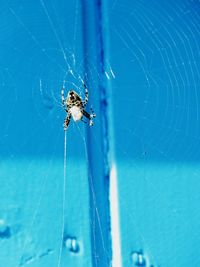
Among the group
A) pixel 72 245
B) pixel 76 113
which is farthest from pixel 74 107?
pixel 72 245

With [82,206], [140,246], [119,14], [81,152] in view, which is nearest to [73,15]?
[119,14]

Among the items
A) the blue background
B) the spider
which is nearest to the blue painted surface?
the blue background

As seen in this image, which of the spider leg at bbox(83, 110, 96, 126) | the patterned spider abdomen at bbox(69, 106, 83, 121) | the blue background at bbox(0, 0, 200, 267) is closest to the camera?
the blue background at bbox(0, 0, 200, 267)

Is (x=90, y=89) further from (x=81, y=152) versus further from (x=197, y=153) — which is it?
(x=197, y=153)

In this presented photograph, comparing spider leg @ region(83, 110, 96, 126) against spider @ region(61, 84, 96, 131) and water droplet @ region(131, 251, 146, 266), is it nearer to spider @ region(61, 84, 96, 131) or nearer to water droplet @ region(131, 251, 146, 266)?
spider @ region(61, 84, 96, 131)

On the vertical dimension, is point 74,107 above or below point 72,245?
above

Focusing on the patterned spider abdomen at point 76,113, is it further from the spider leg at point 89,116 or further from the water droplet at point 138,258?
the water droplet at point 138,258

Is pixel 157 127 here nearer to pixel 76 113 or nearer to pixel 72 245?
pixel 76 113
